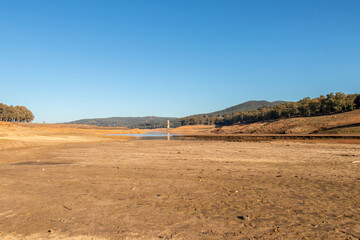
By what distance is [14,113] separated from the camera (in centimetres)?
12175

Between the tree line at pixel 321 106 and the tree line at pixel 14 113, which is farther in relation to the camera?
the tree line at pixel 14 113

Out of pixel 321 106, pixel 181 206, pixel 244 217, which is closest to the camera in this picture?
pixel 244 217

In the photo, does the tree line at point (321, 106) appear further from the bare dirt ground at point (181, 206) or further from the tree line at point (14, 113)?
the tree line at point (14, 113)

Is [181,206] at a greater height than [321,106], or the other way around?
[321,106]

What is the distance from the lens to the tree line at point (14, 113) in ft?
379

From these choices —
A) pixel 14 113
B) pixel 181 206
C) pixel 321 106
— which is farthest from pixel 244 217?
pixel 14 113

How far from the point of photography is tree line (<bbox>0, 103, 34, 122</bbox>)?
115588mm

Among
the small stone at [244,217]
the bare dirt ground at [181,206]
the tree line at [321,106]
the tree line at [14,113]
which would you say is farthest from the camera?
the tree line at [14,113]

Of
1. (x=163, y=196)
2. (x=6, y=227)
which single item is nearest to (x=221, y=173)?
(x=163, y=196)

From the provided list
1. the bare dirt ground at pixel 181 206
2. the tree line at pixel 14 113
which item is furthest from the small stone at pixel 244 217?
the tree line at pixel 14 113

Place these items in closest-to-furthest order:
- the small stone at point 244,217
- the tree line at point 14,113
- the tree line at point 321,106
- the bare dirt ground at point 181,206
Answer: the bare dirt ground at point 181,206, the small stone at point 244,217, the tree line at point 321,106, the tree line at point 14,113

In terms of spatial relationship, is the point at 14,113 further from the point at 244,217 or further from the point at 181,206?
the point at 244,217

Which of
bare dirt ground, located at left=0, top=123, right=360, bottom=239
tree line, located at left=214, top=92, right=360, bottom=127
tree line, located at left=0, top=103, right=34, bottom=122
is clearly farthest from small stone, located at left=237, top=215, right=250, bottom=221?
tree line, located at left=0, top=103, right=34, bottom=122

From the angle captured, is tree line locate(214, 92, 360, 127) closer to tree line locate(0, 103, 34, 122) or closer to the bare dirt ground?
the bare dirt ground
